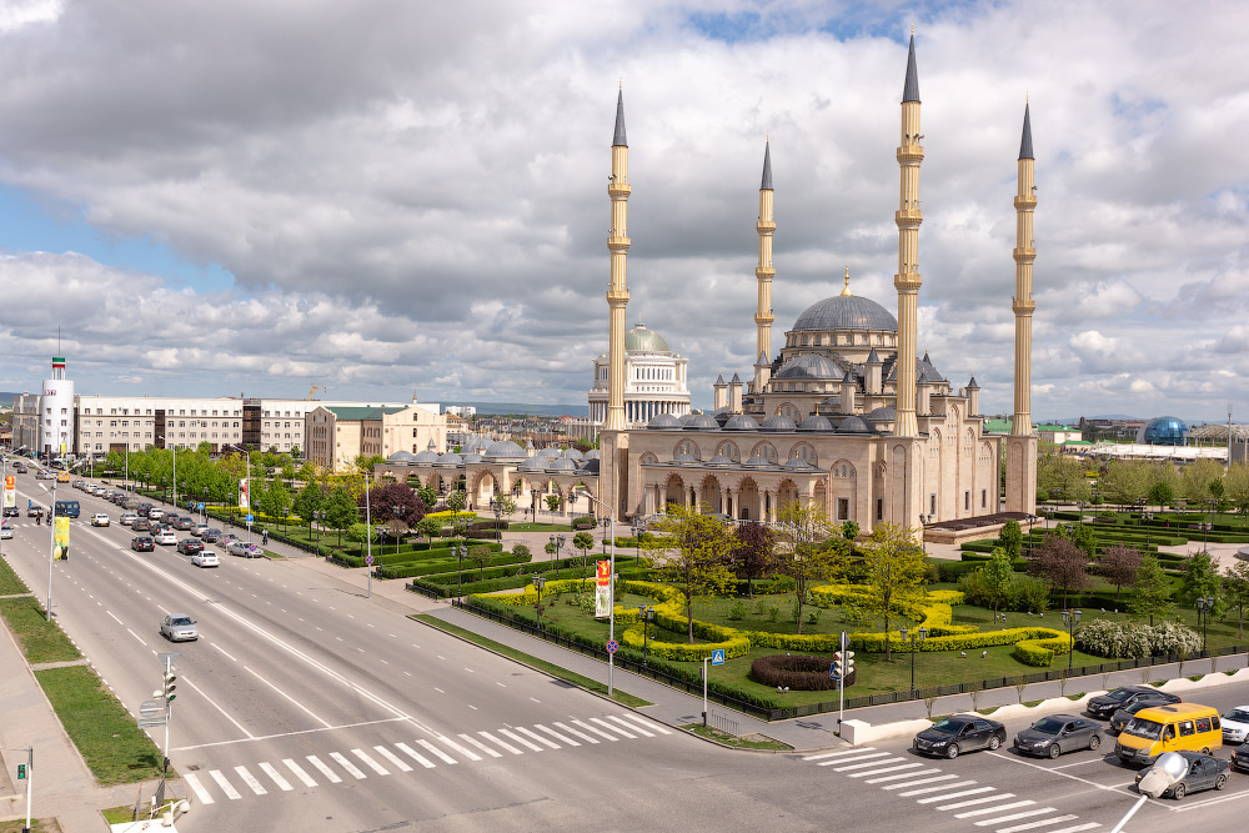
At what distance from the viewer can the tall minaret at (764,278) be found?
113 m

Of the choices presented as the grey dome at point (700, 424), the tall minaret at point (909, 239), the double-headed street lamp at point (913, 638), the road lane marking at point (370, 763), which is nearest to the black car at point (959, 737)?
the double-headed street lamp at point (913, 638)

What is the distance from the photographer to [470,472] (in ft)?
392

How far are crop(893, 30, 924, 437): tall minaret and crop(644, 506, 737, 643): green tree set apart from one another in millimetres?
35086

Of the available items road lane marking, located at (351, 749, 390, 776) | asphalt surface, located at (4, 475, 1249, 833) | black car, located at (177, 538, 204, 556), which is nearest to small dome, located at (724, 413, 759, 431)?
black car, located at (177, 538, 204, 556)

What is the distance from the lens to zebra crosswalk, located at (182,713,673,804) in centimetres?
2891

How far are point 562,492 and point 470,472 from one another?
551 inches

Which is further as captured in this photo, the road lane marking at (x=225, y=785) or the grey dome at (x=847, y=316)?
the grey dome at (x=847, y=316)

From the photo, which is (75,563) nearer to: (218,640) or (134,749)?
(218,640)

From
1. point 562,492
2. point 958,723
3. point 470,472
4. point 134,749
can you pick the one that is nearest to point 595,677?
point 958,723

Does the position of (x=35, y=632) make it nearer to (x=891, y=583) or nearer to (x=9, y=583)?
(x=9, y=583)

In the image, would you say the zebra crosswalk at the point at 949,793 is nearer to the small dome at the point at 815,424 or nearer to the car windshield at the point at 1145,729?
the car windshield at the point at 1145,729

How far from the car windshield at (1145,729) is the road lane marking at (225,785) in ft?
90.2

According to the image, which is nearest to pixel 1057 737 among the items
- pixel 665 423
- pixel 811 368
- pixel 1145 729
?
pixel 1145 729

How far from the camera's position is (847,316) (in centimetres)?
11244
